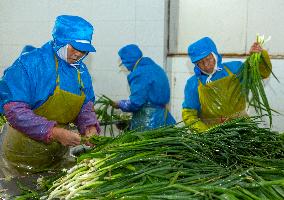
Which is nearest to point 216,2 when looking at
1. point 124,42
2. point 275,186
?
point 124,42

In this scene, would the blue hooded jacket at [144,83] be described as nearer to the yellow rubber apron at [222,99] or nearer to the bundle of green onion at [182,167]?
the yellow rubber apron at [222,99]

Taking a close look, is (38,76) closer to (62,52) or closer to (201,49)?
(62,52)

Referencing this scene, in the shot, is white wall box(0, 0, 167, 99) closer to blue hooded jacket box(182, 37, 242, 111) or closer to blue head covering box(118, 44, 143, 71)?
blue head covering box(118, 44, 143, 71)

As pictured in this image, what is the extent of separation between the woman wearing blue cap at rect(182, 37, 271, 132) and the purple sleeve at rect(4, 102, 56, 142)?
144 centimetres

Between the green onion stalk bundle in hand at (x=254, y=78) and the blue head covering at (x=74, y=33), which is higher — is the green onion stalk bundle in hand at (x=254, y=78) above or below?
below

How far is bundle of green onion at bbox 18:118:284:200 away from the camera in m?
1.43

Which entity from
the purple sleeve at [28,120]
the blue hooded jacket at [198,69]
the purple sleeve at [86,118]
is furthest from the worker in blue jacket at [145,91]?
the purple sleeve at [28,120]

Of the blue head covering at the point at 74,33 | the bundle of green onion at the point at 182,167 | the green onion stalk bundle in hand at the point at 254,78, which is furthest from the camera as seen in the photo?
the green onion stalk bundle in hand at the point at 254,78

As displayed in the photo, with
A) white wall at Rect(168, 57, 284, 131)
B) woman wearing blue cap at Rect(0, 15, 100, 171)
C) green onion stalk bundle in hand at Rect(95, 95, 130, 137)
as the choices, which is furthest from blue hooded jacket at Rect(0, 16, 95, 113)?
white wall at Rect(168, 57, 284, 131)

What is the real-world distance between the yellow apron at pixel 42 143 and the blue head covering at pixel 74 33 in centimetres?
A: 18

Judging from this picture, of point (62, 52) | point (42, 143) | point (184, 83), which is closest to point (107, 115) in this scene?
point (184, 83)

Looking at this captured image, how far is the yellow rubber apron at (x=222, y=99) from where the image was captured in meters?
3.48

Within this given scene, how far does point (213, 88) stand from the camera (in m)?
3.50

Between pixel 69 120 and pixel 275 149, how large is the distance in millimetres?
1363
